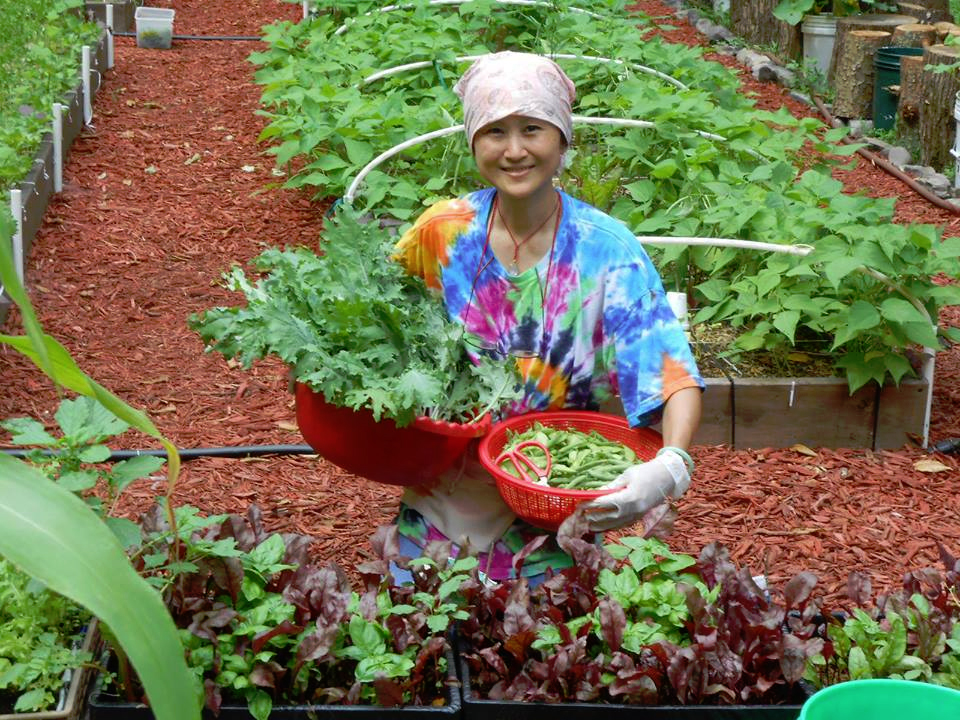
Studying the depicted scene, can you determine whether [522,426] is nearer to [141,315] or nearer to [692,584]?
[692,584]

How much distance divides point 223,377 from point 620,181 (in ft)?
6.53

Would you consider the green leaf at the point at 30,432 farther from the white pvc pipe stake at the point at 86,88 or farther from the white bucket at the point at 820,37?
the white bucket at the point at 820,37

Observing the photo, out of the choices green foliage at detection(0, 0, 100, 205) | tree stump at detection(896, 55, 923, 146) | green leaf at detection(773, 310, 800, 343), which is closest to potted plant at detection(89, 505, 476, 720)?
green leaf at detection(773, 310, 800, 343)

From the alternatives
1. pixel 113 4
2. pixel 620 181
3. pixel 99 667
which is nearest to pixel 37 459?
pixel 99 667

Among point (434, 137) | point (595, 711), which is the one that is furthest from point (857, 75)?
point (595, 711)

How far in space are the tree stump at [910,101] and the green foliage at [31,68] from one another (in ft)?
16.3

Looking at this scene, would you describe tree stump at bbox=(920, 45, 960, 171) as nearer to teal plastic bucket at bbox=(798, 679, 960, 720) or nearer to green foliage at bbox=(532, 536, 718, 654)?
green foliage at bbox=(532, 536, 718, 654)

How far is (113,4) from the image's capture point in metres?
11.1

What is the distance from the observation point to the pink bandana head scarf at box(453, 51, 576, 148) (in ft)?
9.62

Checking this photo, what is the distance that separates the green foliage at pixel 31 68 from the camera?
20.6ft

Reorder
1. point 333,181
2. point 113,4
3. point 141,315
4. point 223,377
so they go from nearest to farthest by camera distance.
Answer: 1. point 223,377
2. point 141,315
3. point 333,181
4. point 113,4

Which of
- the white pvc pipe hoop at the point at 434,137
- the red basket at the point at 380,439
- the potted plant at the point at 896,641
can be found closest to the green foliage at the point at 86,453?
the red basket at the point at 380,439

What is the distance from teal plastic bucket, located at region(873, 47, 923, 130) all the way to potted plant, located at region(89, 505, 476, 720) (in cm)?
707

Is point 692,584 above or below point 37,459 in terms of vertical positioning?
below
